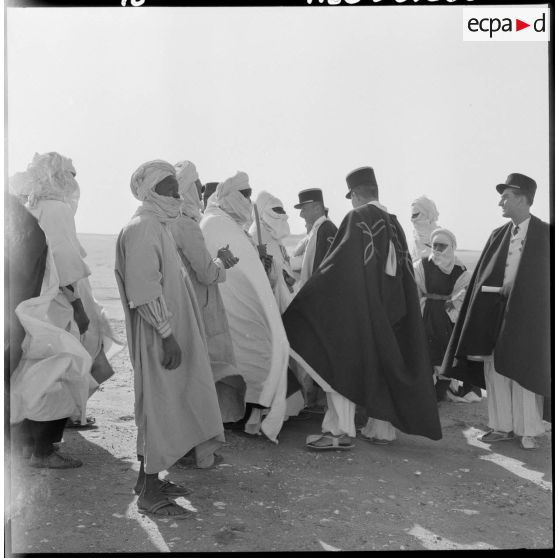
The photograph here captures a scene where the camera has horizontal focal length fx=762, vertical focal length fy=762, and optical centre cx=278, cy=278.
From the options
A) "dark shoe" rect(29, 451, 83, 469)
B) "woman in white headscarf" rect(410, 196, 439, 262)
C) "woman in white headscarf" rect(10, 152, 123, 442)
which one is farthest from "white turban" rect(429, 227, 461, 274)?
"dark shoe" rect(29, 451, 83, 469)

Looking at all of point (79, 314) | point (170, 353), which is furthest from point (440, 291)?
point (170, 353)

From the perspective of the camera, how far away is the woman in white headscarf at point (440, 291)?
741 cm

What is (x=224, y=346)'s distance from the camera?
5422mm

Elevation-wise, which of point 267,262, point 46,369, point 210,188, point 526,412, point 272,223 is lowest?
point 526,412

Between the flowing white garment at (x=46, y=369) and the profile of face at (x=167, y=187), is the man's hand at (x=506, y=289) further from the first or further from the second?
the flowing white garment at (x=46, y=369)

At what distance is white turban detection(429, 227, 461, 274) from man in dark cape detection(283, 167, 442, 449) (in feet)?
5.81

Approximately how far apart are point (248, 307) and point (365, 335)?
0.94m

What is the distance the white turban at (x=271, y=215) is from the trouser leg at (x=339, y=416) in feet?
6.32

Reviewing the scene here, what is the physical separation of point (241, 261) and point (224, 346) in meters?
0.79

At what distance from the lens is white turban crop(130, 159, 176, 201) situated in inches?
174

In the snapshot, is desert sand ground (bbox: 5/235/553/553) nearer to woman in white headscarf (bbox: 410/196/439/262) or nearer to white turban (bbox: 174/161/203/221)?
white turban (bbox: 174/161/203/221)

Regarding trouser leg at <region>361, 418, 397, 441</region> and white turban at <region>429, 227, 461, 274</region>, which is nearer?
trouser leg at <region>361, 418, 397, 441</region>

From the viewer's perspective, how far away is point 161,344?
431 cm

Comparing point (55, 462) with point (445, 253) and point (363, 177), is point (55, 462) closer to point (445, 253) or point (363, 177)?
point (363, 177)
